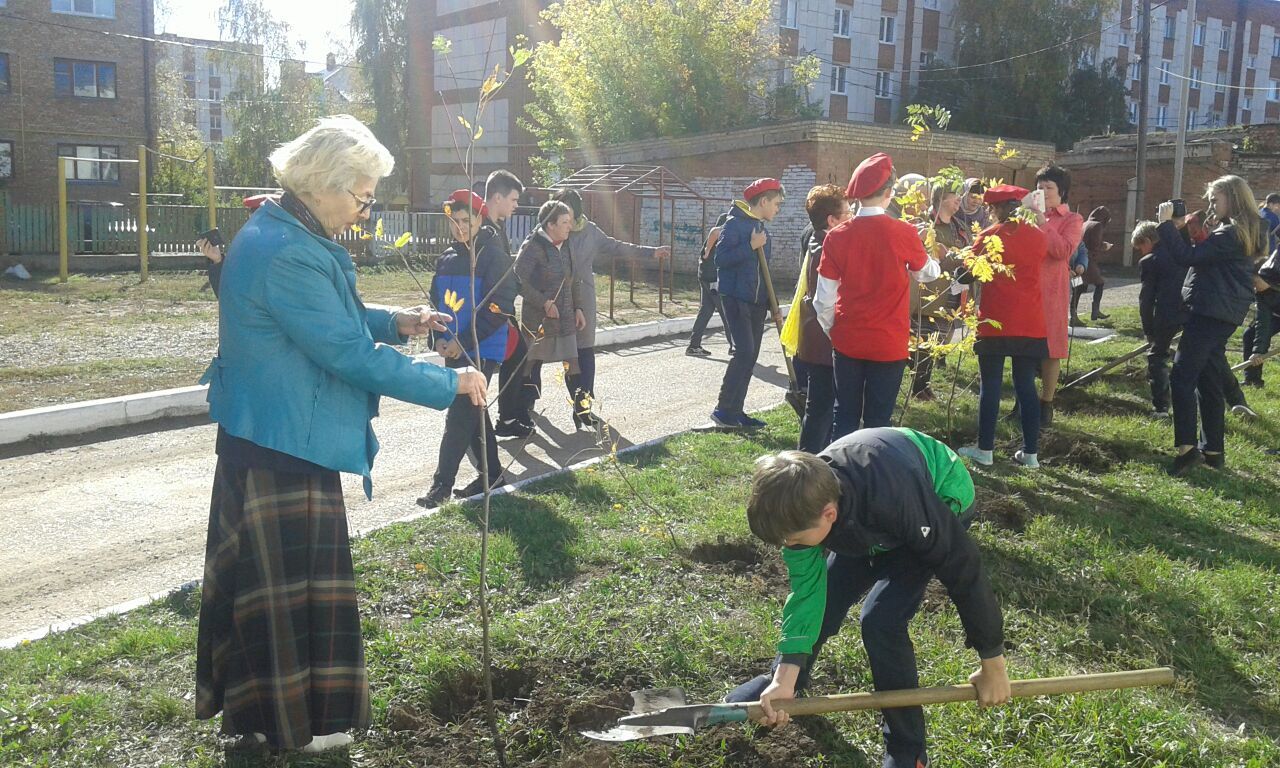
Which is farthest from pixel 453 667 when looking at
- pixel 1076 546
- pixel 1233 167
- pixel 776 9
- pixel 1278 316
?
pixel 776 9

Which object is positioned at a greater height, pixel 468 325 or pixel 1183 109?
pixel 1183 109

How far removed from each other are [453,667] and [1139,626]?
281 cm

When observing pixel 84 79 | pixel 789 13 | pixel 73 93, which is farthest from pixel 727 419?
pixel 84 79

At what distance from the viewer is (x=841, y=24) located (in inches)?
1575

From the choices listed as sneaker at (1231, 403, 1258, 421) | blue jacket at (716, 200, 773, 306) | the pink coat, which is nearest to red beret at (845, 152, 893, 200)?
the pink coat

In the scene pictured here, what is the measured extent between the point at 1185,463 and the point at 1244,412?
2.26m

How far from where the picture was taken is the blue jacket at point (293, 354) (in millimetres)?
2799

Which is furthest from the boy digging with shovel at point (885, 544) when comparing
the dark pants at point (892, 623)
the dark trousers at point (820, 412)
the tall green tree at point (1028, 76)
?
the tall green tree at point (1028, 76)

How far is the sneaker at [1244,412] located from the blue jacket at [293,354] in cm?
773

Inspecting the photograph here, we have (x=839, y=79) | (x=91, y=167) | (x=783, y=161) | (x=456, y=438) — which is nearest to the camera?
(x=456, y=438)

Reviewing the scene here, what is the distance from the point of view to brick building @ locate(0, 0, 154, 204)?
112 ft

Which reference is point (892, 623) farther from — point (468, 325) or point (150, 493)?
point (150, 493)

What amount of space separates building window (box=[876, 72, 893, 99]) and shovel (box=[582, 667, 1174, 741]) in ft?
136

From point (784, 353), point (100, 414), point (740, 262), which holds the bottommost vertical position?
point (100, 414)
